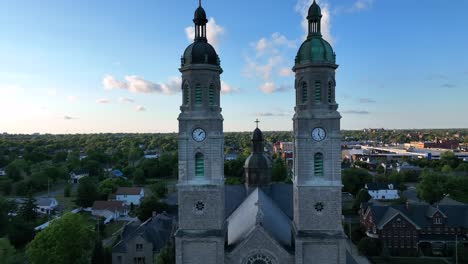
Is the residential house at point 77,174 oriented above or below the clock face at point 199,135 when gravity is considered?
below

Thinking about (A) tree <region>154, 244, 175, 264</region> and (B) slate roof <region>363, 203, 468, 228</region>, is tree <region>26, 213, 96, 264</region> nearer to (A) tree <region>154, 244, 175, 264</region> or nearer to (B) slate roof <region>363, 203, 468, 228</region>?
(A) tree <region>154, 244, 175, 264</region>

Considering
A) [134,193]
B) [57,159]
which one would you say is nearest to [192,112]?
[134,193]

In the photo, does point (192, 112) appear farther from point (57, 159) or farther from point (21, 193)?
point (57, 159)

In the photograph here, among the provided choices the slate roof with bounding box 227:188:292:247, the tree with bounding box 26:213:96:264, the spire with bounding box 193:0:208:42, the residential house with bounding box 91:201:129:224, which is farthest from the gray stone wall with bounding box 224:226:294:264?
the residential house with bounding box 91:201:129:224

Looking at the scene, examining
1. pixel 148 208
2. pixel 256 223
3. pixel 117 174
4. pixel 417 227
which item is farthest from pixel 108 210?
pixel 417 227

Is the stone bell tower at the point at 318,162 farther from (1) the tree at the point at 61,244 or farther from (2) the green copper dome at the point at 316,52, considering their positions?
(1) the tree at the point at 61,244

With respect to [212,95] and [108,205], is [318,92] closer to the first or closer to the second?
[212,95]

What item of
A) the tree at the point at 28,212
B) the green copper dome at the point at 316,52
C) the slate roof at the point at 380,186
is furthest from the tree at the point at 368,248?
the tree at the point at 28,212
